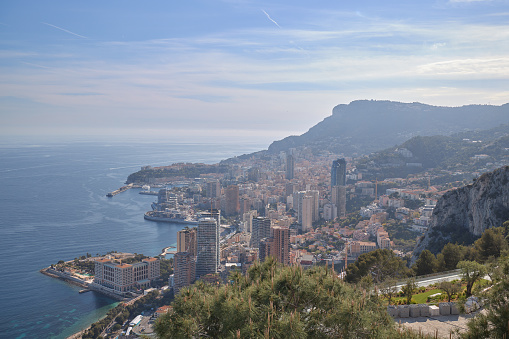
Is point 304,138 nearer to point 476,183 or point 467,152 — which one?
point 467,152

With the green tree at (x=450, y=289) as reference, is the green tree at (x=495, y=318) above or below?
above

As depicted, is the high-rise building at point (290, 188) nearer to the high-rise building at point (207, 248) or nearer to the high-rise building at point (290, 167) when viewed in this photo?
the high-rise building at point (290, 167)

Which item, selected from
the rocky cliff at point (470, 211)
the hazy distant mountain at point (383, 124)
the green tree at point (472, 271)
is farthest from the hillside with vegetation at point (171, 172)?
the green tree at point (472, 271)

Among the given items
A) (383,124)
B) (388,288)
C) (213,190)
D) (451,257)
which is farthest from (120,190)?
(383,124)

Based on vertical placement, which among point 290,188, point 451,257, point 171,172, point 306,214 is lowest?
point 306,214

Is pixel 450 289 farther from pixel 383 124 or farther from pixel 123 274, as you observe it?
pixel 383 124

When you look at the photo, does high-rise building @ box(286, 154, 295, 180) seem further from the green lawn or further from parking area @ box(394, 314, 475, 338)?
parking area @ box(394, 314, 475, 338)

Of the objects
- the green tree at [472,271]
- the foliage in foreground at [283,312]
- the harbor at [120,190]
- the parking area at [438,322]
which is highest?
the foliage in foreground at [283,312]
